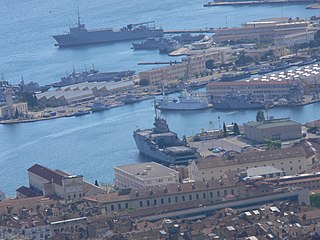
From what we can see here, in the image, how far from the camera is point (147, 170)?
2584cm

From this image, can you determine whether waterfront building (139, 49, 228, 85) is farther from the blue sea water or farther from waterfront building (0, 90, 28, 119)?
waterfront building (0, 90, 28, 119)

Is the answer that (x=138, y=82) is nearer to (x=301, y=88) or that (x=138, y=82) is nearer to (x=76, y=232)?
(x=301, y=88)

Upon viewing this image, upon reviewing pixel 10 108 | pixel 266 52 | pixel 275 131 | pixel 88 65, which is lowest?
pixel 88 65

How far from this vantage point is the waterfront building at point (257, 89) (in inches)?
1388

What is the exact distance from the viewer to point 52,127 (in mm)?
35281

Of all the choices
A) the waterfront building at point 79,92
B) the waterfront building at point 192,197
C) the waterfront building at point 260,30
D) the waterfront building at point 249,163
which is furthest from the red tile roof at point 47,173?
the waterfront building at point 260,30

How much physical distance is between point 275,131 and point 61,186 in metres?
5.29

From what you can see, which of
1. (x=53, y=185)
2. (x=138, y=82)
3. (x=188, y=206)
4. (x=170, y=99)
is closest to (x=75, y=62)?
(x=138, y=82)

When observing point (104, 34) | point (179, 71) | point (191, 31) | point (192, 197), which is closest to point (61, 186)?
point (192, 197)

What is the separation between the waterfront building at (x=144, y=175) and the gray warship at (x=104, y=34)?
2473 cm

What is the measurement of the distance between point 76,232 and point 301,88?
14.3 meters

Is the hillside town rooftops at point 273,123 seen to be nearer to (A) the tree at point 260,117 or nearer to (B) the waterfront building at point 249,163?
(A) the tree at point 260,117

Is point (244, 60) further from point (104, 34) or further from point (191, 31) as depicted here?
point (104, 34)

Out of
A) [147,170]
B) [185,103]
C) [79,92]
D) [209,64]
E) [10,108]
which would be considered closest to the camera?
[147,170]
